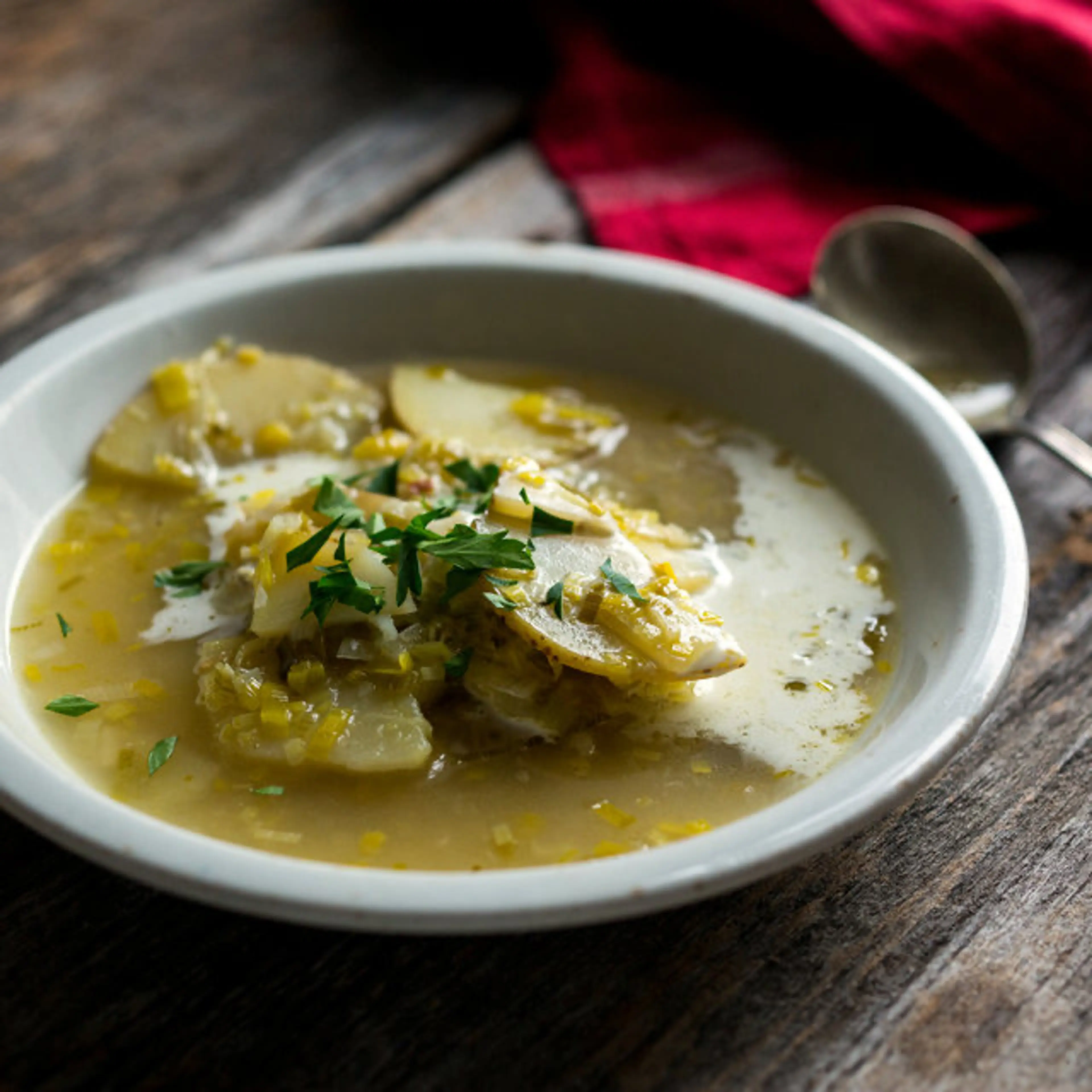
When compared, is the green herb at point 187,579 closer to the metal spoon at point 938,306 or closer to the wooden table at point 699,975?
the wooden table at point 699,975

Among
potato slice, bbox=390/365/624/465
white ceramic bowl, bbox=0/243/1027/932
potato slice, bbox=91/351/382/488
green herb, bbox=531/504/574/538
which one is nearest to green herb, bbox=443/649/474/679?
green herb, bbox=531/504/574/538

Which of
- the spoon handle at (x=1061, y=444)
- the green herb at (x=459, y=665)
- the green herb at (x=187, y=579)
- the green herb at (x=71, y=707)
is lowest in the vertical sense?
the green herb at (x=71, y=707)

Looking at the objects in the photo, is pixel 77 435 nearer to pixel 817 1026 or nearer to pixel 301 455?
pixel 301 455

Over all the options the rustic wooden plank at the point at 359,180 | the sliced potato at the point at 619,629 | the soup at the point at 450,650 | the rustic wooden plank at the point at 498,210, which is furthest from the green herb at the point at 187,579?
the rustic wooden plank at the point at 498,210

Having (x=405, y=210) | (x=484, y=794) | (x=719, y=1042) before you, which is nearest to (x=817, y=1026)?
(x=719, y=1042)

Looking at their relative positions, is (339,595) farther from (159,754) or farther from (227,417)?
(227,417)

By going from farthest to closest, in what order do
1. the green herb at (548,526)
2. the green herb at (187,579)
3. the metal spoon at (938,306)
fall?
the metal spoon at (938,306)
the green herb at (187,579)
the green herb at (548,526)
